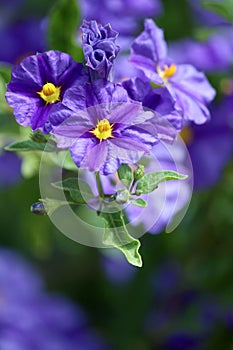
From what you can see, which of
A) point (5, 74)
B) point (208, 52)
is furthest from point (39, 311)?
point (5, 74)

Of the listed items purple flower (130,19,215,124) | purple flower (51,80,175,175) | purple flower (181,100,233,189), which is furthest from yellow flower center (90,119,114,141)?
purple flower (181,100,233,189)

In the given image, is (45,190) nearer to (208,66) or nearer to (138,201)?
(138,201)

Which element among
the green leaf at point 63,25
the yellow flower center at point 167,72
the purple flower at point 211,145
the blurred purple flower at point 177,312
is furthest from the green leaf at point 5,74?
the blurred purple flower at point 177,312

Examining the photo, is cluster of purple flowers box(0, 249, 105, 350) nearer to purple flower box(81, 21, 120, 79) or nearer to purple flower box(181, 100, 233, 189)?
purple flower box(181, 100, 233, 189)

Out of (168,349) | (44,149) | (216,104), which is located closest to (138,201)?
(44,149)

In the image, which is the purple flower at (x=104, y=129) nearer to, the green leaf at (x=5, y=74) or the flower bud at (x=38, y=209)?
the flower bud at (x=38, y=209)

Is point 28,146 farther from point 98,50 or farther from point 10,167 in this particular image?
point 10,167
